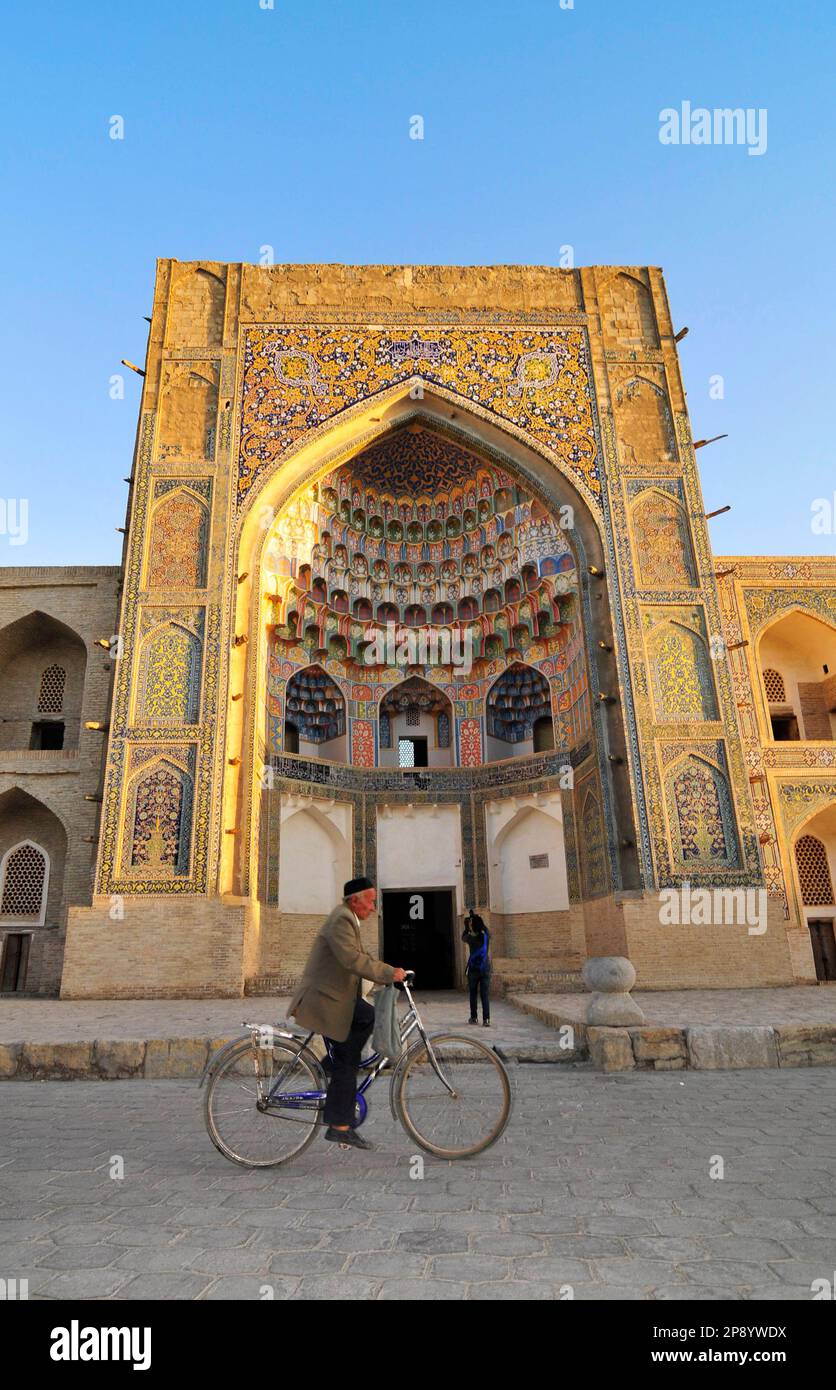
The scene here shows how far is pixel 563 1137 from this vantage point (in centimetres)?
397

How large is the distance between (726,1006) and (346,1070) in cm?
668

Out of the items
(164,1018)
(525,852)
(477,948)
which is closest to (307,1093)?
(477,948)

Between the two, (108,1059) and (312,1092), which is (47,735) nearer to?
(108,1059)

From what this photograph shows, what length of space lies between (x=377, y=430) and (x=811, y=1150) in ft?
47.2

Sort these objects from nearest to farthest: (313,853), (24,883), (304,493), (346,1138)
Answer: (346,1138) → (24,883) → (304,493) → (313,853)

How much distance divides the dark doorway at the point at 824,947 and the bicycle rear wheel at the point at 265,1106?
47.9ft

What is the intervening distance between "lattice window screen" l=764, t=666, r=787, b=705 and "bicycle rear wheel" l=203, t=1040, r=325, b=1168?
1610 centimetres

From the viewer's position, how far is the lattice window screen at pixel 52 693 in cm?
1692

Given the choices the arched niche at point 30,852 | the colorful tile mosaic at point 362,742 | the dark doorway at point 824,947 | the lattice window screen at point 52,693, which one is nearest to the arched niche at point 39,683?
the lattice window screen at point 52,693

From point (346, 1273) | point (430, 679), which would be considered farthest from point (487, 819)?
point (346, 1273)

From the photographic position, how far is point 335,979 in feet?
11.6

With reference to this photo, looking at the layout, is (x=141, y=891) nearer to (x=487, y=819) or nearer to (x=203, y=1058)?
(x=203, y=1058)

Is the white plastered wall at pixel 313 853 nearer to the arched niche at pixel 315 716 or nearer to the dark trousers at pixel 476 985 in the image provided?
the arched niche at pixel 315 716
